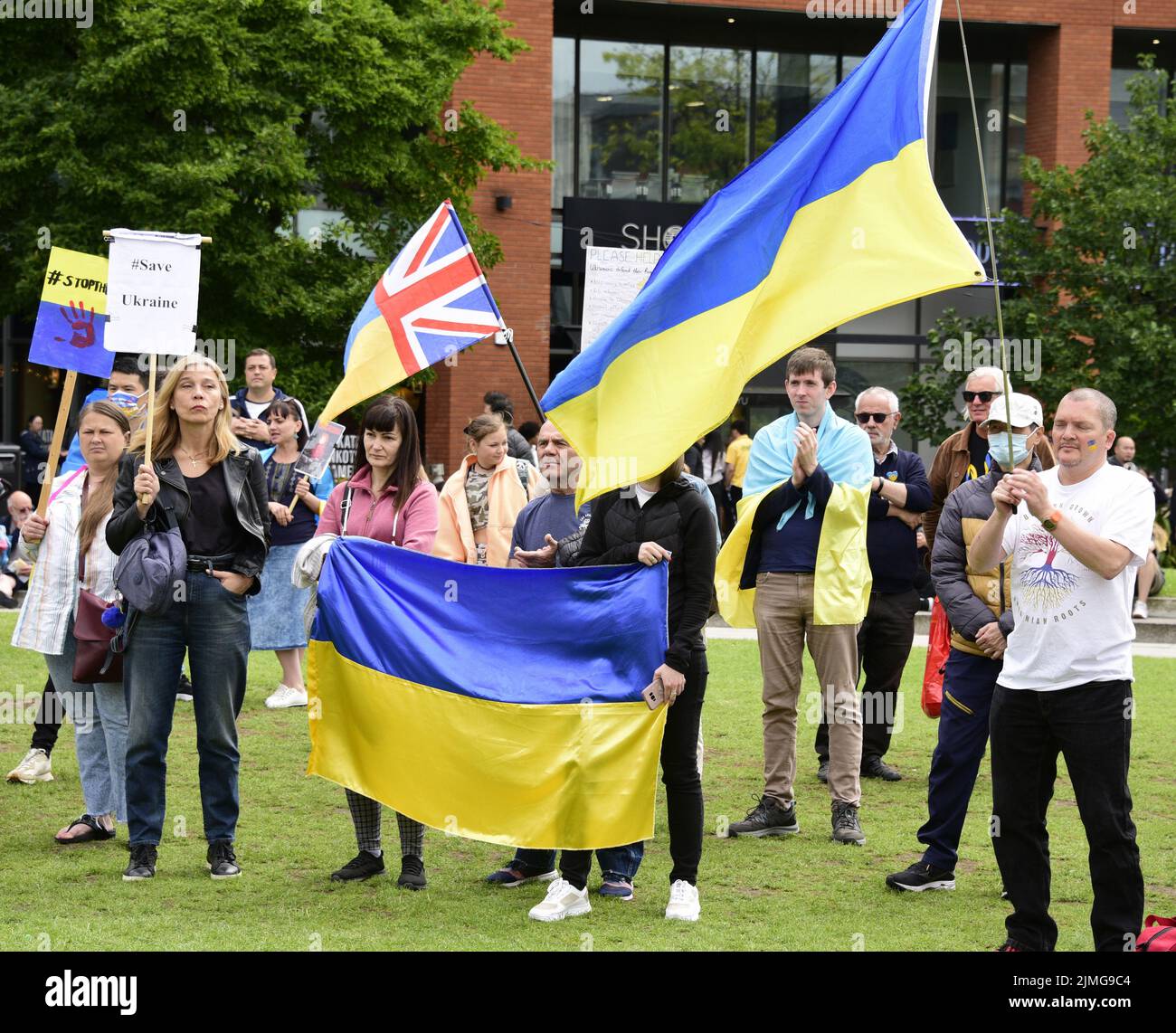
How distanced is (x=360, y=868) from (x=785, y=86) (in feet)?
83.2

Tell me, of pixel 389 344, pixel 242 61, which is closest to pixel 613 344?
pixel 389 344

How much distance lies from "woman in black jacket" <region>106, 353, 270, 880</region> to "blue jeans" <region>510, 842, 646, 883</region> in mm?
1310

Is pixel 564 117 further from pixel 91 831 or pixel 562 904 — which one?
pixel 562 904

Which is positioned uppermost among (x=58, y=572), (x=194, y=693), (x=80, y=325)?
(x=80, y=325)

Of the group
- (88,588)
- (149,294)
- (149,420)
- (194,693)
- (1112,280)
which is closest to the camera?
(149,420)

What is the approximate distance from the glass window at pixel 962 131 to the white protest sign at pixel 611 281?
852 inches

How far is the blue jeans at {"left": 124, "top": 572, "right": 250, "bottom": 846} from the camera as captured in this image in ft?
22.0

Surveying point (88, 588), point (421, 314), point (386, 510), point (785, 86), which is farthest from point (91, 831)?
point (785, 86)

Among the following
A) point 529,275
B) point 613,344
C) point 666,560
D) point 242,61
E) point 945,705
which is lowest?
point 945,705

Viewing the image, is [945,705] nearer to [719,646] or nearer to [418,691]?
[418,691]

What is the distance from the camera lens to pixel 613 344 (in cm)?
630

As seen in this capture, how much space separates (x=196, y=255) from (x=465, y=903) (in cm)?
313

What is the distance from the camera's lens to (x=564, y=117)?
28.8m

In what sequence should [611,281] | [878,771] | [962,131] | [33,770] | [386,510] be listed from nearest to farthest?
[386,510]
[33,770]
[878,771]
[611,281]
[962,131]
